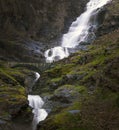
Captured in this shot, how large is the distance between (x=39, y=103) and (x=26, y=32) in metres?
31.9

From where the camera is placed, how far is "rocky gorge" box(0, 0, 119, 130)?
29734mm

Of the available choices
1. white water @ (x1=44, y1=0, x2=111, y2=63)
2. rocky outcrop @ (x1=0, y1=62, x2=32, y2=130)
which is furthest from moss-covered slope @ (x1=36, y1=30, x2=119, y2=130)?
white water @ (x1=44, y1=0, x2=111, y2=63)

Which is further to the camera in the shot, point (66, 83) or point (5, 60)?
point (5, 60)

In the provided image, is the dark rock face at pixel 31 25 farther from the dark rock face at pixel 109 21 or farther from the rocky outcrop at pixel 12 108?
the rocky outcrop at pixel 12 108

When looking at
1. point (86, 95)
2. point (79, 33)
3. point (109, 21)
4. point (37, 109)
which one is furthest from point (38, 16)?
point (86, 95)

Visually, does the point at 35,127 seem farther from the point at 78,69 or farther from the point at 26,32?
the point at 26,32

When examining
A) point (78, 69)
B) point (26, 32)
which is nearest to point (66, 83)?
point (78, 69)

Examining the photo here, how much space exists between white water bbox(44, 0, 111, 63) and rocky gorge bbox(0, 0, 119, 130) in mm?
1398

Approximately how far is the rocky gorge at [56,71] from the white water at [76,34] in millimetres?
1398

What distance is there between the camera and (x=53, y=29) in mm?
77125

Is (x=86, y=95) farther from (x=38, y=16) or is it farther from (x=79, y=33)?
(x=38, y=16)

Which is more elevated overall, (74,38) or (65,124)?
(74,38)

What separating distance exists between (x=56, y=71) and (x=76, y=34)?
25.8 m

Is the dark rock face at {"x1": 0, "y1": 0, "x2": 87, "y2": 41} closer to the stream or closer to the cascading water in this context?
the stream
